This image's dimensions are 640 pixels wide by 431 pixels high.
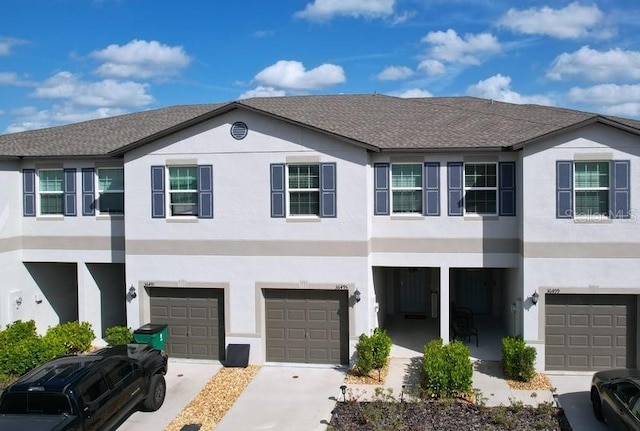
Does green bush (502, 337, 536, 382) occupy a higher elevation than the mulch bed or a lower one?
higher

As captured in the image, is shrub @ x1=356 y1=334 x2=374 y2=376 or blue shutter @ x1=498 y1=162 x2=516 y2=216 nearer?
shrub @ x1=356 y1=334 x2=374 y2=376

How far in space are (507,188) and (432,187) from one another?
200 centimetres

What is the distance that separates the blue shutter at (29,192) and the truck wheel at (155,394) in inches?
316

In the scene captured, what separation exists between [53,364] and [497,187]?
11537mm

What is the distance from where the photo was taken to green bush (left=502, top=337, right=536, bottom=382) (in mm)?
13555

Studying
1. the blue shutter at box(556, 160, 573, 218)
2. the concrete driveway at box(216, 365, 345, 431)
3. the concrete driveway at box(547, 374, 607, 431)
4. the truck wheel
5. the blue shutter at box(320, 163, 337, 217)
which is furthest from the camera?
the blue shutter at box(320, 163, 337, 217)

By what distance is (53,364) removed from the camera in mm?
11031

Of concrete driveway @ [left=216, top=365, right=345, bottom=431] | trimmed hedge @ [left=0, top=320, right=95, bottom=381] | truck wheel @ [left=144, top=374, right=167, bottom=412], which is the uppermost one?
trimmed hedge @ [left=0, top=320, right=95, bottom=381]

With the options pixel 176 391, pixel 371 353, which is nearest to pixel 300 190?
pixel 371 353

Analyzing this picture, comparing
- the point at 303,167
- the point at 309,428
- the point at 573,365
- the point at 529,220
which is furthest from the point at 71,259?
the point at 573,365

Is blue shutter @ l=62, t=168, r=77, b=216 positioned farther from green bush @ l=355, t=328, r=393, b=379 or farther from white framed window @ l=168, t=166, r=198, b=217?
green bush @ l=355, t=328, r=393, b=379

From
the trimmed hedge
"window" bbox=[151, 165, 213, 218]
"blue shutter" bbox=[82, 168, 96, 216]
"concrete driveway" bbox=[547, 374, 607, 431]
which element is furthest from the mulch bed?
"blue shutter" bbox=[82, 168, 96, 216]

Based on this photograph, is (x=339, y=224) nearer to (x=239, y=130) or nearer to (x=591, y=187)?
(x=239, y=130)

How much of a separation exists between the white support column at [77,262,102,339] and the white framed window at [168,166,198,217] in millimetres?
3901
